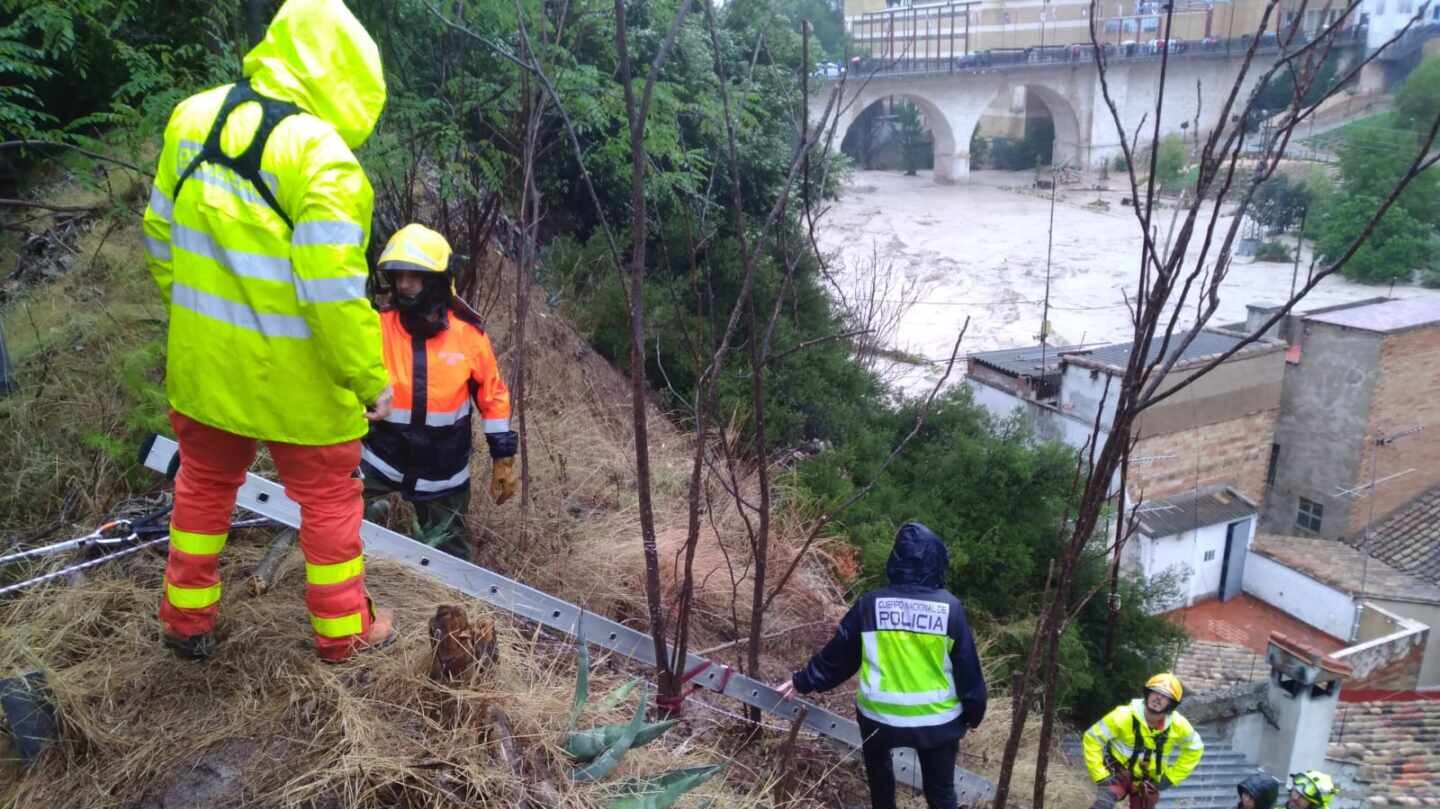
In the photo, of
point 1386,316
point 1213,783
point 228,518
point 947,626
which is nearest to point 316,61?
point 228,518

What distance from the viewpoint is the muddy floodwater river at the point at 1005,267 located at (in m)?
26.1

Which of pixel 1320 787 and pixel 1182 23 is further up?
pixel 1182 23

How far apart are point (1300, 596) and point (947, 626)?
1763cm

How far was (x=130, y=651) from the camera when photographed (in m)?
2.93

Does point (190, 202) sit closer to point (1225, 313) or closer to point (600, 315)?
point (600, 315)

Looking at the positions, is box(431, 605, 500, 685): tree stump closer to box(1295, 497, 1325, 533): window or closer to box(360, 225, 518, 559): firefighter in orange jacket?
box(360, 225, 518, 559): firefighter in orange jacket

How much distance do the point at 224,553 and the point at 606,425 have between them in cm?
348

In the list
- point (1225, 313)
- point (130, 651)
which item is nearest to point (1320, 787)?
point (130, 651)

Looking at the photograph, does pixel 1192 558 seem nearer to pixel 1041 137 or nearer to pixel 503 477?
pixel 503 477

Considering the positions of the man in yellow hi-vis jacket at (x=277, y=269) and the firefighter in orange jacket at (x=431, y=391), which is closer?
the man in yellow hi-vis jacket at (x=277, y=269)

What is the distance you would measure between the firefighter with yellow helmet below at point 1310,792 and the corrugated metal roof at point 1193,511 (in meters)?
12.4

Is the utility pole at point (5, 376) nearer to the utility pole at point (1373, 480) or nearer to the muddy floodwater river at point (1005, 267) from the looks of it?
the muddy floodwater river at point (1005, 267)

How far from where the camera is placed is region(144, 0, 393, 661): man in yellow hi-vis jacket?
243cm

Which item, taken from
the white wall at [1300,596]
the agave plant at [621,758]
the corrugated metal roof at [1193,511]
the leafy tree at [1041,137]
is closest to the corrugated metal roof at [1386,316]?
the corrugated metal roof at [1193,511]
